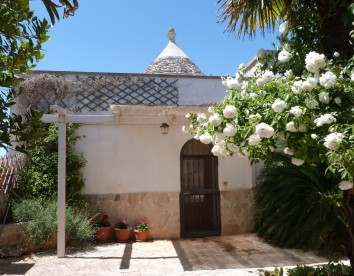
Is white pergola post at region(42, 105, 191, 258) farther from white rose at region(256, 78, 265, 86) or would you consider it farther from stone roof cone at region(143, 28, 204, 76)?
stone roof cone at region(143, 28, 204, 76)

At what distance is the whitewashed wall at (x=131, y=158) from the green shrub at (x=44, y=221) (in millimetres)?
1193

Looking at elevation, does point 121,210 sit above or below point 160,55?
below

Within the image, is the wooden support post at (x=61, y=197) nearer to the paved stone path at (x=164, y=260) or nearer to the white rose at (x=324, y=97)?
the paved stone path at (x=164, y=260)

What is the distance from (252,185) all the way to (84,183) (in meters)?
4.54

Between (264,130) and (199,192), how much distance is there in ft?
20.0

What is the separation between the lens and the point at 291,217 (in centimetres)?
676

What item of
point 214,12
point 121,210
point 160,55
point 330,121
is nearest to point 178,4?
point 214,12

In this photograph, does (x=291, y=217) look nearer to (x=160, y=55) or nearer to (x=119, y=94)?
(x=119, y=94)

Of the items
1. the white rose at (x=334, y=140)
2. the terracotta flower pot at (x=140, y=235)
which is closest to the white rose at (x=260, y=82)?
the white rose at (x=334, y=140)

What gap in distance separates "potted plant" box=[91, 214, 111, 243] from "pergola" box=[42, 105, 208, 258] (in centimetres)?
129

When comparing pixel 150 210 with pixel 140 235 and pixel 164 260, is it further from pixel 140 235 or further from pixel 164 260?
pixel 164 260

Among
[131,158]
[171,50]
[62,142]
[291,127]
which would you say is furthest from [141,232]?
[171,50]

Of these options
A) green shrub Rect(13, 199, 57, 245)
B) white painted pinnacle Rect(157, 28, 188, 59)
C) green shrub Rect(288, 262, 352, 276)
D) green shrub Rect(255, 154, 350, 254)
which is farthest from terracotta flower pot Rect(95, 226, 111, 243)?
white painted pinnacle Rect(157, 28, 188, 59)

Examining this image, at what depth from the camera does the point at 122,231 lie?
807 centimetres
